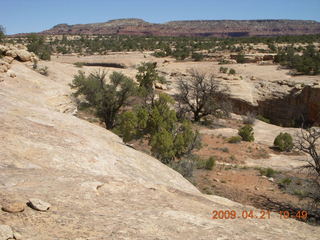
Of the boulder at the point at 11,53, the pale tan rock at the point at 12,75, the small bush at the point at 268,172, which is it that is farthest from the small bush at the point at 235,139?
the boulder at the point at 11,53

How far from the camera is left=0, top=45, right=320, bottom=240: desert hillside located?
3.78 meters

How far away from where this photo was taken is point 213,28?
13188 centimetres

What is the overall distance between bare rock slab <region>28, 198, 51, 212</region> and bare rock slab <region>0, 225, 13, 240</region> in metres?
0.58

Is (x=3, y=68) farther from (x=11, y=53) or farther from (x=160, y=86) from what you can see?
(x=160, y=86)

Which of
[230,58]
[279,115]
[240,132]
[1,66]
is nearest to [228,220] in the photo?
[1,66]

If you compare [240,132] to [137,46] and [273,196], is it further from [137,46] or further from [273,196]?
[137,46]

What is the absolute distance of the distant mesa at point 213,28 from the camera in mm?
124312

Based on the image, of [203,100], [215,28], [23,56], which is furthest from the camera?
[215,28]

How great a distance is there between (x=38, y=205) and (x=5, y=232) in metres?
0.69

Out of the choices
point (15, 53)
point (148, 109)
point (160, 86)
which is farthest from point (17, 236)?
point (160, 86)

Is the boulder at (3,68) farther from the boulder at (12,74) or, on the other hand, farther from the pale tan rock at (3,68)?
the boulder at (12,74)

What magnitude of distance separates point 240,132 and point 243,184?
7.87 meters

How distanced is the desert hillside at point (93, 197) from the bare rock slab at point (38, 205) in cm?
6

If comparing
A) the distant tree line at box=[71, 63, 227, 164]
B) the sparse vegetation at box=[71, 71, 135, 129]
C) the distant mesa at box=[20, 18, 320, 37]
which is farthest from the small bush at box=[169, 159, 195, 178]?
the distant mesa at box=[20, 18, 320, 37]
